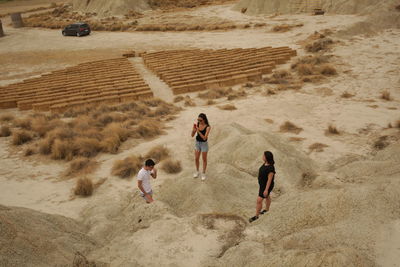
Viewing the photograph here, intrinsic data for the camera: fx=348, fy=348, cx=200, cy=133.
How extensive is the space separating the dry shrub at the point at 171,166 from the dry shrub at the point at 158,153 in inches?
24.4

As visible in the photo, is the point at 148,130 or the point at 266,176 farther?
the point at 148,130

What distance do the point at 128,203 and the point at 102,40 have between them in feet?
85.6

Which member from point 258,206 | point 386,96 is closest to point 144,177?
point 258,206

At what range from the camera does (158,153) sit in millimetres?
9844

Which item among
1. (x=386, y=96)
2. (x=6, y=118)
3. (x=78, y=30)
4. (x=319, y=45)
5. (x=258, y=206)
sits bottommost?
(x=6, y=118)

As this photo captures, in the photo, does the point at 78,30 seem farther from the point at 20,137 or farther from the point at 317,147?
the point at 317,147

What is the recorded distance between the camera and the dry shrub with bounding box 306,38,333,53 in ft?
67.3

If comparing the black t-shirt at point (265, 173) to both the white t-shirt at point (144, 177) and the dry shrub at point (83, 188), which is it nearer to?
the white t-shirt at point (144, 177)

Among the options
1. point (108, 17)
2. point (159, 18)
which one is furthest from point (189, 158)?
point (108, 17)

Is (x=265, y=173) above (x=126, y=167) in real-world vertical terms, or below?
above

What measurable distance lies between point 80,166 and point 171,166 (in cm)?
269

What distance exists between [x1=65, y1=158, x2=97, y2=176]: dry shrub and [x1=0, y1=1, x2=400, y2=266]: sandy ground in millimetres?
303

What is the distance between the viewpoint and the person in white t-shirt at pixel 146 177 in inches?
254

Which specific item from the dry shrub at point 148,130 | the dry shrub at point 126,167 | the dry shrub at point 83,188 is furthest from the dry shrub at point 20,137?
the dry shrub at point 83,188
